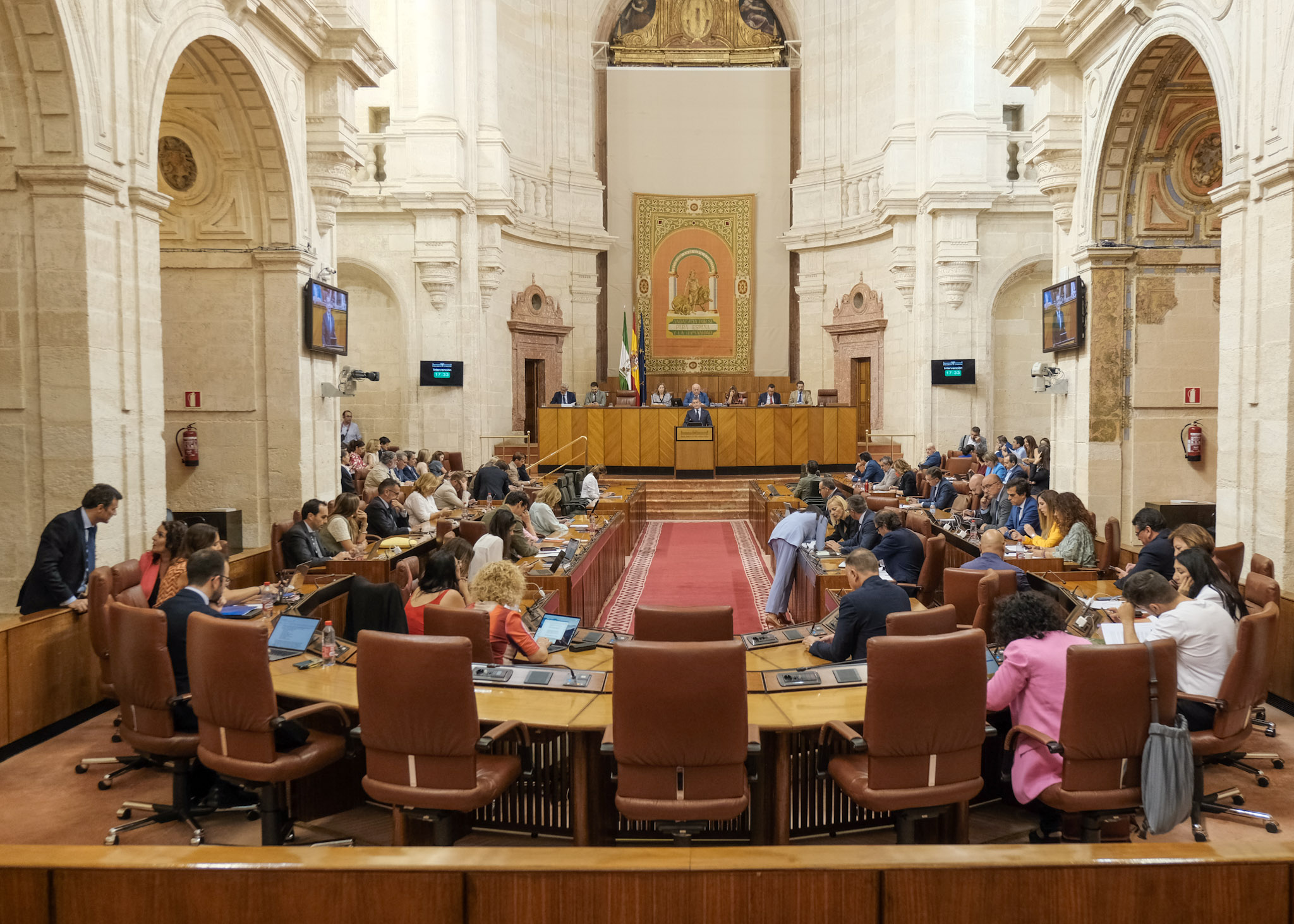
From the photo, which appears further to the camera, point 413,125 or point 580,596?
point 413,125

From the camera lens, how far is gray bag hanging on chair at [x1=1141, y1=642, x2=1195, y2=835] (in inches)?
127

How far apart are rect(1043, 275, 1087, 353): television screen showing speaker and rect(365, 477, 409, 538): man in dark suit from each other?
22.9 ft

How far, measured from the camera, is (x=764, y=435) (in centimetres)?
1756

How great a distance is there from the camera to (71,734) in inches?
209

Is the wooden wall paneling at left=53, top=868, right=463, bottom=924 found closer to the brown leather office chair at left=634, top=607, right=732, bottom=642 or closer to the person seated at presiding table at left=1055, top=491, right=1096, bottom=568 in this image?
the brown leather office chair at left=634, top=607, right=732, bottom=642

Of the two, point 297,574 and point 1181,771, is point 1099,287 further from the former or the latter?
point 297,574

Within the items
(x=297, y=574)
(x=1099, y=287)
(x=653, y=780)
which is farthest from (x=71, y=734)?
(x=1099, y=287)

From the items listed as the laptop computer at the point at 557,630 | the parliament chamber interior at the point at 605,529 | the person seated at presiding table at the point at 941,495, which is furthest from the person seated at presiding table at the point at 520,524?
the person seated at presiding table at the point at 941,495

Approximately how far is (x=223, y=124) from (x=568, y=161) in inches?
465

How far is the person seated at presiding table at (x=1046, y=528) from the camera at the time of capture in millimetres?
7309

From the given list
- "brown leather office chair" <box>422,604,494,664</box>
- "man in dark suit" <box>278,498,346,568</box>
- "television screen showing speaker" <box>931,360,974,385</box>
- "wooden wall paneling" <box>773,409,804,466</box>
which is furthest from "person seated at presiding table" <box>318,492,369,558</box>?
"television screen showing speaker" <box>931,360,974,385</box>

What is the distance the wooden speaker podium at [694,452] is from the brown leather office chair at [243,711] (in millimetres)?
13470

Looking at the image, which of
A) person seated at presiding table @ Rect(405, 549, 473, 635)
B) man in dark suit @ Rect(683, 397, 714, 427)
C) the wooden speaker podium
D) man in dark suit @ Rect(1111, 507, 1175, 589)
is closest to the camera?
person seated at presiding table @ Rect(405, 549, 473, 635)

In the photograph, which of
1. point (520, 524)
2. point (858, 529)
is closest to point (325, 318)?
point (520, 524)
